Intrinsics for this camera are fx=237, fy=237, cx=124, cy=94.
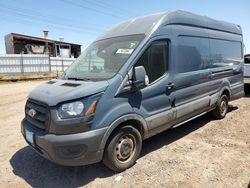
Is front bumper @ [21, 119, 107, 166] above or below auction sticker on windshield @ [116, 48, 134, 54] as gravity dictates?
below

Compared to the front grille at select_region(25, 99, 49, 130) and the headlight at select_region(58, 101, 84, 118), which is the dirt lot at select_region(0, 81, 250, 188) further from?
the headlight at select_region(58, 101, 84, 118)

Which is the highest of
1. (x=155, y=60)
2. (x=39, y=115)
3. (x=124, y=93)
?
(x=155, y=60)

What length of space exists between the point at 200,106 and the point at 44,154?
3.51m

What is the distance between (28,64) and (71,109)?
22.9 metres

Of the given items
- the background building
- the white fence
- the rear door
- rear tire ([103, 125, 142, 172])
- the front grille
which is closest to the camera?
the front grille

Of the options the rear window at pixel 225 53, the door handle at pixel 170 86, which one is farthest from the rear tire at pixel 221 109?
the door handle at pixel 170 86

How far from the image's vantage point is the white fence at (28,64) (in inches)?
881

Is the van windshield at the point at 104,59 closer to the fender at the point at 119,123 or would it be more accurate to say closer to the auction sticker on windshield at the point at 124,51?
the auction sticker on windshield at the point at 124,51

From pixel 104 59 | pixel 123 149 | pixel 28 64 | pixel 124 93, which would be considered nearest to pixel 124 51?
pixel 104 59

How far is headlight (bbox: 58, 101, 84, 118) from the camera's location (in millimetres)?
3162

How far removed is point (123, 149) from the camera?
375cm

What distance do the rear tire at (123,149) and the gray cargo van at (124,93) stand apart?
0.05 feet

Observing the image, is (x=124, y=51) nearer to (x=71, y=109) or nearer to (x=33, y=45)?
(x=71, y=109)

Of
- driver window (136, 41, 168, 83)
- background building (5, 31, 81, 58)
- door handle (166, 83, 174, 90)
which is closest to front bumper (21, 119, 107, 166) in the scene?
driver window (136, 41, 168, 83)
